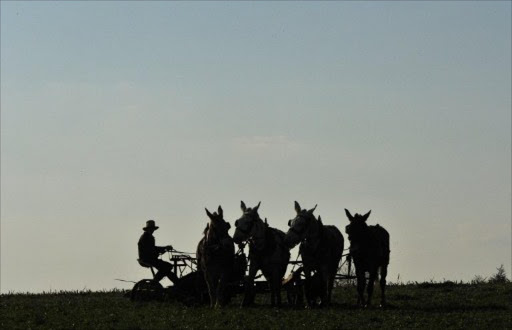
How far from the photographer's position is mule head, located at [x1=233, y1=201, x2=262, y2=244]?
30516 mm

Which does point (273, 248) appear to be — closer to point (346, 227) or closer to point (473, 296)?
point (346, 227)

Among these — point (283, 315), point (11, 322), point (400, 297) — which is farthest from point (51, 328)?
point (400, 297)

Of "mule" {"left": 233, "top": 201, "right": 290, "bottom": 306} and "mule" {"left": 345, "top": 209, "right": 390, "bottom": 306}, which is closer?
"mule" {"left": 233, "top": 201, "right": 290, "bottom": 306}

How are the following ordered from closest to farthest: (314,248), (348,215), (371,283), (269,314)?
1. (269,314)
2. (314,248)
3. (348,215)
4. (371,283)

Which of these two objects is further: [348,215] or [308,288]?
[348,215]

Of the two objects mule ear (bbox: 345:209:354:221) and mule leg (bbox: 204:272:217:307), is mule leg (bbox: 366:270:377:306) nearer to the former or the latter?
mule ear (bbox: 345:209:354:221)

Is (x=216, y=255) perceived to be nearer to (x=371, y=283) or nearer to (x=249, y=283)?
(x=249, y=283)

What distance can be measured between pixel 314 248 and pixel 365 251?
1.52 m

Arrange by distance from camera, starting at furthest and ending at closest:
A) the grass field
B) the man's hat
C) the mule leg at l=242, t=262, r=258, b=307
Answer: the man's hat → the mule leg at l=242, t=262, r=258, b=307 → the grass field

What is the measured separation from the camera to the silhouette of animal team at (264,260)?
30775 mm

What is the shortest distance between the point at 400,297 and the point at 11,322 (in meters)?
11.6

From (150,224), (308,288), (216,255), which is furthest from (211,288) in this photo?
(150,224)

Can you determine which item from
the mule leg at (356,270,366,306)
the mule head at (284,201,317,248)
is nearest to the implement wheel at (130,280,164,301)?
the mule head at (284,201,317,248)

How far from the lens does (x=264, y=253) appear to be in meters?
31.2
